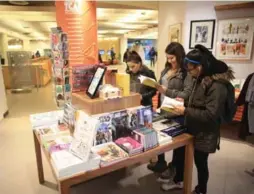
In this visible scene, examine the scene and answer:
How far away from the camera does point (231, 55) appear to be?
144 inches

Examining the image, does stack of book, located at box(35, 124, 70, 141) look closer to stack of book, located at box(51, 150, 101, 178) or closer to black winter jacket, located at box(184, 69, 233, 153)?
stack of book, located at box(51, 150, 101, 178)

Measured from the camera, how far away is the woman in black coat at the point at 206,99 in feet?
4.84

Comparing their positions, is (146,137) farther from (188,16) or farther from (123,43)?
(123,43)

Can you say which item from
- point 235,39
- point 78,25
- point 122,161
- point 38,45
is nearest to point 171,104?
point 122,161

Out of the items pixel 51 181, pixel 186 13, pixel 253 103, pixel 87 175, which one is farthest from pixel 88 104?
pixel 186 13

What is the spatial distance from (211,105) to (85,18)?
103 inches

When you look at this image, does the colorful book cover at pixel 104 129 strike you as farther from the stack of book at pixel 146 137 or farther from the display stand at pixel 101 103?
the stack of book at pixel 146 137

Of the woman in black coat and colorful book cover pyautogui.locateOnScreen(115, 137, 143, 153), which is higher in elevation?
the woman in black coat

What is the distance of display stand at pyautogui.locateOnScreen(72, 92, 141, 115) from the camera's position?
1449 mm

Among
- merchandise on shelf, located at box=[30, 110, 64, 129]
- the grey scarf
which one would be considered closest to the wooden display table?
merchandise on shelf, located at box=[30, 110, 64, 129]

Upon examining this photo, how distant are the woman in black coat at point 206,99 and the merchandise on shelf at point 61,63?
51.1 inches

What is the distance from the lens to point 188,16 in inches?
158

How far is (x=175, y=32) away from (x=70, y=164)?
12.5ft

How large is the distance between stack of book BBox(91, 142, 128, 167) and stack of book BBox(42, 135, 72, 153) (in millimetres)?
221
